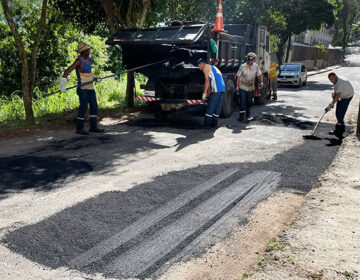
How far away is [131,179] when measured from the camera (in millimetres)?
4941

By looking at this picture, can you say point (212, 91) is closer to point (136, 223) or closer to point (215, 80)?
point (215, 80)

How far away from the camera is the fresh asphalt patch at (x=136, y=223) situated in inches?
117

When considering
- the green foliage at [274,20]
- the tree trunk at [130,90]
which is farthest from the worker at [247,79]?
the green foliage at [274,20]

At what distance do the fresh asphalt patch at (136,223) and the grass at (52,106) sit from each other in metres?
5.45

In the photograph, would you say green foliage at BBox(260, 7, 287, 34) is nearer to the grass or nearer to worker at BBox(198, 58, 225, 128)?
the grass

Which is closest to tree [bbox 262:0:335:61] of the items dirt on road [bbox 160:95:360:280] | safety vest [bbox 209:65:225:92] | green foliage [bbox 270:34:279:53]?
green foliage [bbox 270:34:279:53]

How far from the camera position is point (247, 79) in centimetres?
940

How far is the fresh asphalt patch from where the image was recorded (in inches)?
117

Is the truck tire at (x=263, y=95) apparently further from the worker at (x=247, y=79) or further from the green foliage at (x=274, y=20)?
the green foliage at (x=274, y=20)

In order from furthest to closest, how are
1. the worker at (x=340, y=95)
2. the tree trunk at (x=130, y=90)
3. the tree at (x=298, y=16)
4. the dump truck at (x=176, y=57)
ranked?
1. the tree at (x=298, y=16)
2. the tree trunk at (x=130, y=90)
3. the dump truck at (x=176, y=57)
4. the worker at (x=340, y=95)

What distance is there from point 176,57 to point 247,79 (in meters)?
1.96

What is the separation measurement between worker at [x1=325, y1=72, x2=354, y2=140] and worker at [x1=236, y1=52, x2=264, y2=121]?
200 cm

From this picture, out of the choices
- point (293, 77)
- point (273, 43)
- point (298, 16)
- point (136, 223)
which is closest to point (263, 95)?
point (293, 77)

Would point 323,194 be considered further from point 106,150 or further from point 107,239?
point 106,150
